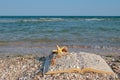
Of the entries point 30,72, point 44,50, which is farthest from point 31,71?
point 44,50

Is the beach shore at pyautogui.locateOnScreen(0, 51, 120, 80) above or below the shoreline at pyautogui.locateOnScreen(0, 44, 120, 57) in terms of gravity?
above

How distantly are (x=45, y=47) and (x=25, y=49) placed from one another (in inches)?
37.8

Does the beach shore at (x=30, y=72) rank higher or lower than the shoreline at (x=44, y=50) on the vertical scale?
higher

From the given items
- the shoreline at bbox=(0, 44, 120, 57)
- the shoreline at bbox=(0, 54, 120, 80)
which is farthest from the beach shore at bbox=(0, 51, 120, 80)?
the shoreline at bbox=(0, 44, 120, 57)

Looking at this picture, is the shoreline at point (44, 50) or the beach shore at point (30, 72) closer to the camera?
the beach shore at point (30, 72)

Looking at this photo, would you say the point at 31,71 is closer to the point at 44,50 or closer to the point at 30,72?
the point at 30,72

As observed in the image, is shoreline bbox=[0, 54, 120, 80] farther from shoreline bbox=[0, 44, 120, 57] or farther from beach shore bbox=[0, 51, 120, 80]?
shoreline bbox=[0, 44, 120, 57]

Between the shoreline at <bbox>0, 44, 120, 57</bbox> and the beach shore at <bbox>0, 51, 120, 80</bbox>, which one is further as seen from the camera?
the shoreline at <bbox>0, 44, 120, 57</bbox>

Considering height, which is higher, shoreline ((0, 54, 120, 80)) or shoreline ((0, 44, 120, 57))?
shoreline ((0, 54, 120, 80))

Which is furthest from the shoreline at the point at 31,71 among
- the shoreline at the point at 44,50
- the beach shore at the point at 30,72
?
the shoreline at the point at 44,50

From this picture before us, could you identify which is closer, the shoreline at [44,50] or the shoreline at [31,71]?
the shoreline at [31,71]

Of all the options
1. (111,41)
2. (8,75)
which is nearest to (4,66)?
(8,75)

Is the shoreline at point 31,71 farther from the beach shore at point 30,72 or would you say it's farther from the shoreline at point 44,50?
the shoreline at point 44,50

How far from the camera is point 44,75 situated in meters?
6.71
